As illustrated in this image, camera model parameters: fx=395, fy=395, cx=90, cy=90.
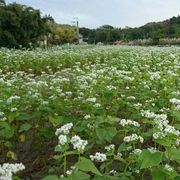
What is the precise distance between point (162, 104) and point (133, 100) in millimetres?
423

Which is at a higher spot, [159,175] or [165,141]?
[165,141]

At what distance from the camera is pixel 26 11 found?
2409 centimetres

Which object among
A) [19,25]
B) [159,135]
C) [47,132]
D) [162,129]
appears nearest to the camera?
[159,135]

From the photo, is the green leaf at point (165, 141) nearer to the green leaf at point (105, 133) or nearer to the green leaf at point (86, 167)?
the green leaf at point (86, 167)

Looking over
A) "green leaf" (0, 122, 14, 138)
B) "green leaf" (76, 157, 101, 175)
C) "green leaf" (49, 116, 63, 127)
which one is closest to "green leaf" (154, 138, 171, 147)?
"green leaf" (76, 157, 101, 175)

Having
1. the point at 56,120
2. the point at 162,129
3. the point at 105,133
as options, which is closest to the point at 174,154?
the point at 162,129

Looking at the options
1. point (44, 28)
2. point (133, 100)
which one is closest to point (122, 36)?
point (44, 28)

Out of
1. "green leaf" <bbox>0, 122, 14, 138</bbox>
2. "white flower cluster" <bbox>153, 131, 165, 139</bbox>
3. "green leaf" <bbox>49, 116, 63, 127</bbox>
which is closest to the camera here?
"white flower cluster" <bbox>153, 131, 165, 139</bbox>

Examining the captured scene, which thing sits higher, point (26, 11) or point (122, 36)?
point (26, 11)

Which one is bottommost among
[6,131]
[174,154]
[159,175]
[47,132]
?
[47,132]

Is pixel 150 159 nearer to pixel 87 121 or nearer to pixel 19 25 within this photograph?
pixel 87 121

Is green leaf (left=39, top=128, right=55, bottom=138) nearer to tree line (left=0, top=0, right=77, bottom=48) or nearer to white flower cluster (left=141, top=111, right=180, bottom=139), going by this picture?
white flower cluster (left=141, top=111, right=180, bottom=139)

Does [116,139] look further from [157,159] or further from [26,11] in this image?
[26,11]

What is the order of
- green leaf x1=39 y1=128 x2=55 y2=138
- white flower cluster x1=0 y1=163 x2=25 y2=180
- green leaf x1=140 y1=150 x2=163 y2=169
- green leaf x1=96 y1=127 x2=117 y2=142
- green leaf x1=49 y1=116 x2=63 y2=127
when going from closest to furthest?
white flower cluster x1=0 y1=163 x2=25 y2=180 < green leaf x1=140 y1=150 x2=163 y2=169 < green leaf x1=96 y1=127 x2=117 y2=142 < green leaf x1=49 y1=116 x2=63 y2=127 < green leaf x1=39 y1=128 x2=55 y2=138
